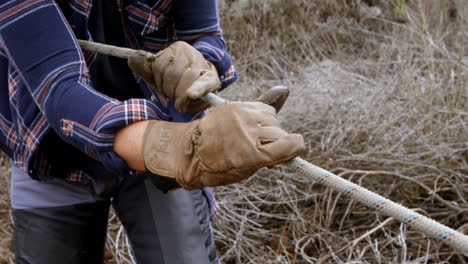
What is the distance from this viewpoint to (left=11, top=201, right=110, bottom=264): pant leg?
1.27 m

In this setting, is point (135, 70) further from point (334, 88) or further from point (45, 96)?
point (334, 88)

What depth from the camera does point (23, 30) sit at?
1.05 meters

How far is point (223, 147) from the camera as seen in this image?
0.86 metres

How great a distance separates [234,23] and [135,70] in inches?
148

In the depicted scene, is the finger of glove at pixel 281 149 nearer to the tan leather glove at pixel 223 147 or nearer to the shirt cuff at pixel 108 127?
the tan leather glove at pixel 223 147

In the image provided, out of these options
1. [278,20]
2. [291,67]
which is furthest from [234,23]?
[291,67]

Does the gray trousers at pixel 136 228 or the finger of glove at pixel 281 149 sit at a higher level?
the finger of glove at pixel 281 149

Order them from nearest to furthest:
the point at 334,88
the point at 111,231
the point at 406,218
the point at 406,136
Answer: the point at 406,218 < the point at 406,136 < the point at 111,231 < the point at 334,88

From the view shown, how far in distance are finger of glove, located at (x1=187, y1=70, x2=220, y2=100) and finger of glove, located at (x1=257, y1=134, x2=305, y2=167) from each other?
0.33m

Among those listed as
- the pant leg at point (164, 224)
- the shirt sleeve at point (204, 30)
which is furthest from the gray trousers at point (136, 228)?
the shirt sleeve at point (204, 30)

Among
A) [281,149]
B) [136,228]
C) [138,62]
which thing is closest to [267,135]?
[281,149]

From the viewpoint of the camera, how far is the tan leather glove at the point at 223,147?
845 mm

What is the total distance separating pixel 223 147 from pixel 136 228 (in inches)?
23.9

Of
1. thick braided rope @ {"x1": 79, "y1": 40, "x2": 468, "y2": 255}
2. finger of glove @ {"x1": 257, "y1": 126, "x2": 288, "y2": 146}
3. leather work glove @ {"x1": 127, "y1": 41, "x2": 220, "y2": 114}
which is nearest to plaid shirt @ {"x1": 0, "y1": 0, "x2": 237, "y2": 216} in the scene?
leather work glove @ {"x1": 127, "y1": 41, "x2": 220, "y2": 114}
